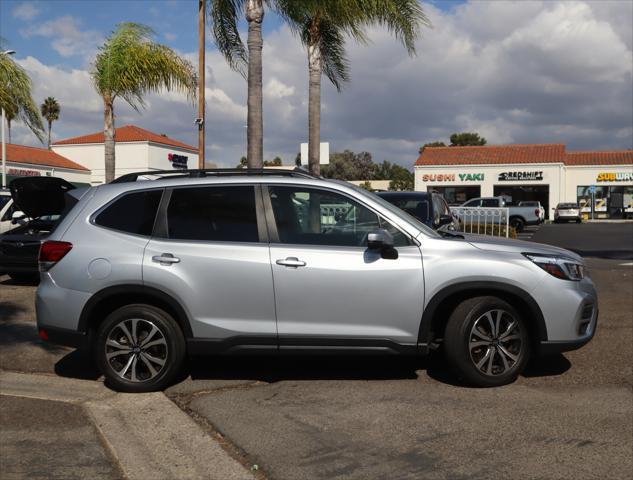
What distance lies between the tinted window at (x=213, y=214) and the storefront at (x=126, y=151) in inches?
1568

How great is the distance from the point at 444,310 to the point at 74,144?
49368mm

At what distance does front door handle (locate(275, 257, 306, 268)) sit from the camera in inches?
196

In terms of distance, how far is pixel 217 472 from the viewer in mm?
3666

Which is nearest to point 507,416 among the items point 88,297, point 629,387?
point 629,387

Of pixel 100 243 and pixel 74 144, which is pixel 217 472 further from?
pixel 74 144

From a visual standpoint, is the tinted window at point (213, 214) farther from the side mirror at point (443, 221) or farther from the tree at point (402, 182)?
the tree at point (402, 182)

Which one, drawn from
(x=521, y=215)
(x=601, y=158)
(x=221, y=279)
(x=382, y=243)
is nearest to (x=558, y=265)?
(x=382, y=243)

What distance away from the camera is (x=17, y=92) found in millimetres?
16891

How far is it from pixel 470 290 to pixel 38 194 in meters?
7.35

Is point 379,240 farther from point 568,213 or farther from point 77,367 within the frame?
point 568,213

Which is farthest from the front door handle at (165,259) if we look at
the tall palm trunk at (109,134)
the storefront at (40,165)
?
the storefront at (40,165)

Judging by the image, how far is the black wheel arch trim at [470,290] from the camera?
499 centimetres

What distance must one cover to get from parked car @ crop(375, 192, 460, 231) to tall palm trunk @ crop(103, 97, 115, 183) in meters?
9.30

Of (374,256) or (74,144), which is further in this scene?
(74,144)
